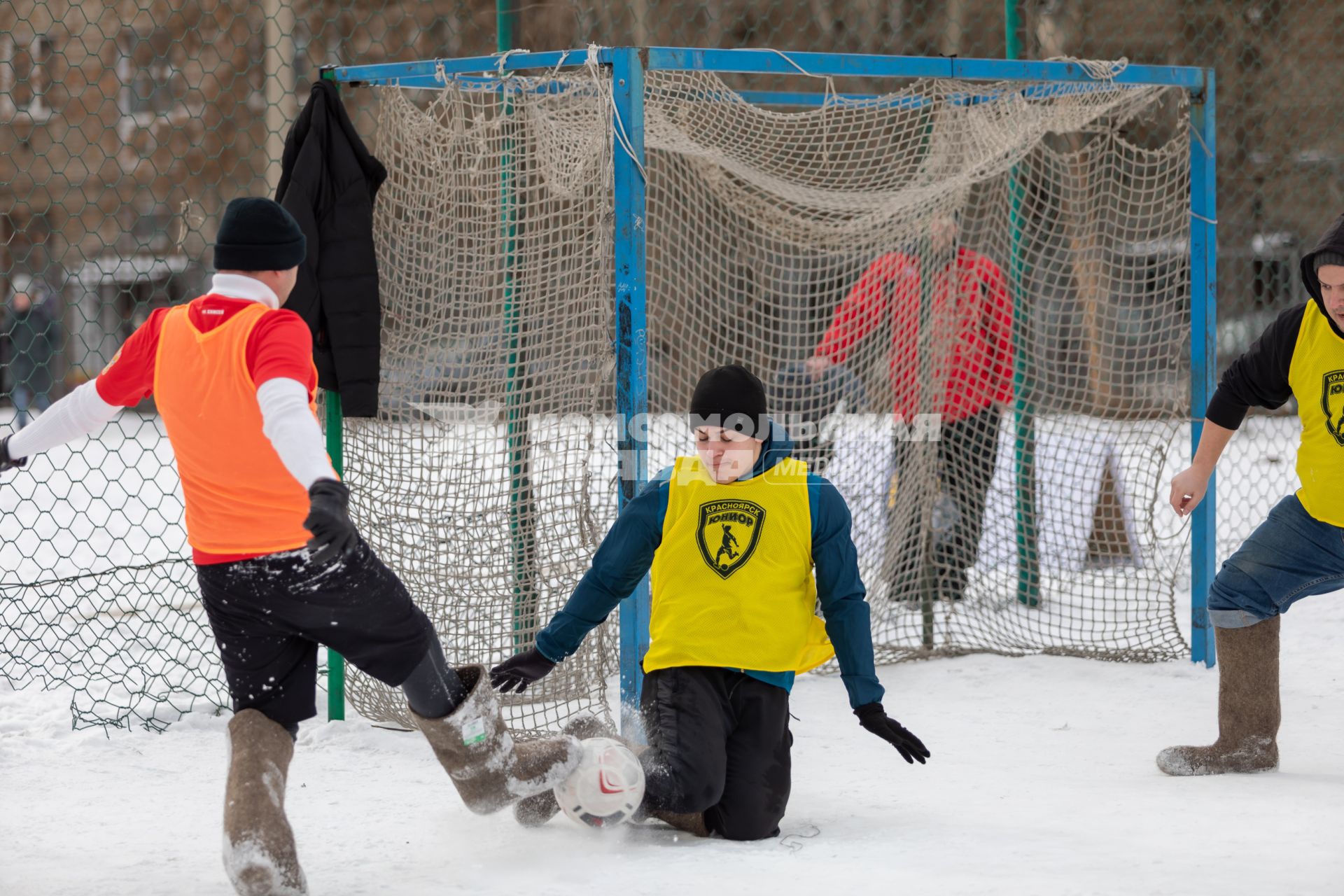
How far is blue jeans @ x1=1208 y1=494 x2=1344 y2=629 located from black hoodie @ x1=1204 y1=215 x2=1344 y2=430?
0.85 ft

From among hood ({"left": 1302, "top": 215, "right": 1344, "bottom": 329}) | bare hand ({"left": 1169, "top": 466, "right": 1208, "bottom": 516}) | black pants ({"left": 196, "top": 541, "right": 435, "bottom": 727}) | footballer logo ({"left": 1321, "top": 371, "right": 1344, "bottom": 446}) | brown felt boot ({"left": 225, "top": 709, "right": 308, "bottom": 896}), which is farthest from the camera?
bare hand ({"left": 1169, "top": 466, "right": 1208, "bottom": 516})

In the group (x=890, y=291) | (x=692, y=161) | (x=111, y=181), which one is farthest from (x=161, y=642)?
(x=111, y=181)

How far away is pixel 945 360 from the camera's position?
16.9 ft

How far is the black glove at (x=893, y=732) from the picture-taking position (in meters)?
2.82

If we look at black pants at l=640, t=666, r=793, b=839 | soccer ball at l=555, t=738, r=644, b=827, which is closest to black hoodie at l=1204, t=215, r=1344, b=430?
black pants at l=640, t=666, r=793, b=839

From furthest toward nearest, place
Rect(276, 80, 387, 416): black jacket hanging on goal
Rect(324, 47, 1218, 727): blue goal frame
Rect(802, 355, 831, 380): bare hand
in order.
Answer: Rect(802, 355, 831, 380): bare hand, Rect(276, 80, 387, 416): black jacket hanging on goal, Rect(324, 47, 1218, 727): blue goal frame

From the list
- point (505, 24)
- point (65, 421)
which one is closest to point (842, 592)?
point (65, 421)

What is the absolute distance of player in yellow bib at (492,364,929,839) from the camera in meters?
2.98

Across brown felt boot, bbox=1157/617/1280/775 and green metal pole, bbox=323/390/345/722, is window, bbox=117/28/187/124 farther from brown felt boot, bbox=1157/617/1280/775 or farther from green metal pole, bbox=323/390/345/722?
brown felt boot, bbox=1157/617/1280/775

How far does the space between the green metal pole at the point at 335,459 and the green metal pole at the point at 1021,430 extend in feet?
8.74

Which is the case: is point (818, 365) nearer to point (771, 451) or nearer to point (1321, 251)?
point (771, 451)

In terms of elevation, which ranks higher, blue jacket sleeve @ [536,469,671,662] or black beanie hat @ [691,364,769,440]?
black beanie hat @ [691,364,769,440]

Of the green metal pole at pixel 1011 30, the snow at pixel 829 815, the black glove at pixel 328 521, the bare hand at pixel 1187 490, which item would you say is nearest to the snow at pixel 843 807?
the snow at pixel 829 815

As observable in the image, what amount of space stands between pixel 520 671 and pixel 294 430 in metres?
0.88
